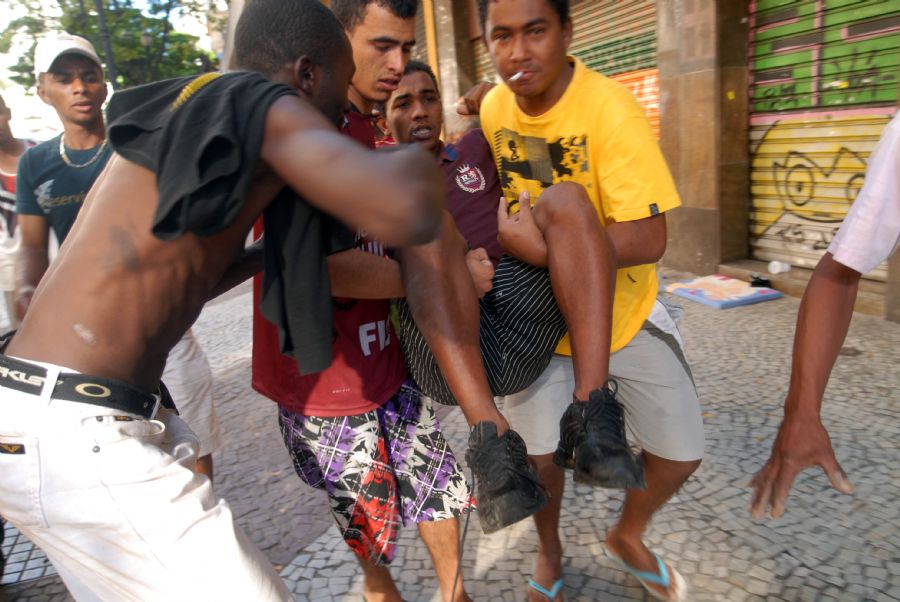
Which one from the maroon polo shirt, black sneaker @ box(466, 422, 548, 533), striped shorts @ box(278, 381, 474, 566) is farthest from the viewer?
the maroon polo shirt

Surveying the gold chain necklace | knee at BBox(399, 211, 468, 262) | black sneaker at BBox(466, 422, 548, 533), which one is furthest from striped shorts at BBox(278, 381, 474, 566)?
the gold chain necklace

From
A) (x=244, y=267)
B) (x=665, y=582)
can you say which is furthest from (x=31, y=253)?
(x=665, y=582)

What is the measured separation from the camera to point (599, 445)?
6.31ft

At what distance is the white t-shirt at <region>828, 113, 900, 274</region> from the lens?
5.59 ft

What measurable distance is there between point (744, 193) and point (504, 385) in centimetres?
477

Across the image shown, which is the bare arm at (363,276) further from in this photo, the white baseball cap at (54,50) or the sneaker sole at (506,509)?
the white baseball cap at (54,50)

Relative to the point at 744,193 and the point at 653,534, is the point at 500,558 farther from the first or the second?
the point at 744,193

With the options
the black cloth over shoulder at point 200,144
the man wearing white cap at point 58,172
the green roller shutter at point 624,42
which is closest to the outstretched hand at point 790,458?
the black cloth over shoulder at point 200,144

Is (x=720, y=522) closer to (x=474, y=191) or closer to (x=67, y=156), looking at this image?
(x=474, y=191)

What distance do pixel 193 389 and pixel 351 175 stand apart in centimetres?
Answer: 212

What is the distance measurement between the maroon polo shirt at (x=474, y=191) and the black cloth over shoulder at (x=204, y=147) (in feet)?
3.28

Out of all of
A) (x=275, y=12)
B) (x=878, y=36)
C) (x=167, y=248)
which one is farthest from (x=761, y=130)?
(x=167, y=248)

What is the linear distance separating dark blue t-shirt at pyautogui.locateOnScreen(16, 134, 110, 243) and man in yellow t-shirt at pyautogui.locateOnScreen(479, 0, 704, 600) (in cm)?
186

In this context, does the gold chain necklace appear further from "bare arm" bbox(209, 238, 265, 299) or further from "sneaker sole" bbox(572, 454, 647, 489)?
"sneaker sole" bbox(572, 454, 647, 489)
